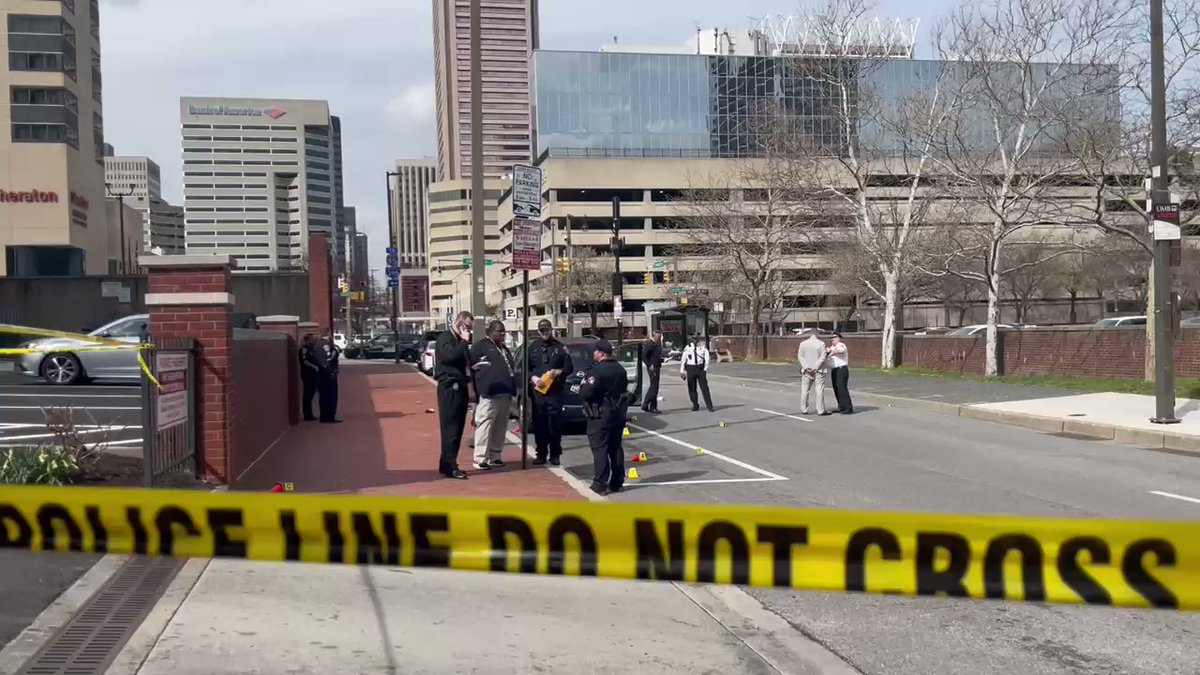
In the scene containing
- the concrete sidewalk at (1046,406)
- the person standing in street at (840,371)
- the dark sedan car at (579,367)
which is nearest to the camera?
the concrete sidewalk at (1046,406)

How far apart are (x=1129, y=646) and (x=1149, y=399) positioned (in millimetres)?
15983

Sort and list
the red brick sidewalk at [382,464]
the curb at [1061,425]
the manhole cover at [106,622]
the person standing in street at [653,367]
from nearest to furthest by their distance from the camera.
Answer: the manhole cover at [106,622]
the red brick sidewalk at [382,464]
the curb at [1061,425]
the person standing in street at [653,367]

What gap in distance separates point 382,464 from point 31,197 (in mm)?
54358

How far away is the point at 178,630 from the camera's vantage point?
557cm

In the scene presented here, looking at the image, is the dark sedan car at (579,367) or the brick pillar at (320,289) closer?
the dark sedan car at (579,367)

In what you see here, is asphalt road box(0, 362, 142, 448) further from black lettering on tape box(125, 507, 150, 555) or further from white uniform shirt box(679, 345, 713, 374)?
white uniform shirt box(679, 345, 713, 374)

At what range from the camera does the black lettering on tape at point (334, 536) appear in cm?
420

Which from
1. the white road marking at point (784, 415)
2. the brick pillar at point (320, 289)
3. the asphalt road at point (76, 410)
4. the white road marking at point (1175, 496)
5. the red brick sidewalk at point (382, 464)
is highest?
the brick pillar at point (320, 289)

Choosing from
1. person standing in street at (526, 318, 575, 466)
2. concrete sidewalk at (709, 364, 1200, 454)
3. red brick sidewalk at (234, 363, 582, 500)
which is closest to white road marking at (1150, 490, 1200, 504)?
concrete sidewalk at (709, 364, 1200, 454)

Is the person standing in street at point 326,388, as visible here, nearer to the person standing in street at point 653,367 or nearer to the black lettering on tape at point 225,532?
the person standing in street at point 653,367

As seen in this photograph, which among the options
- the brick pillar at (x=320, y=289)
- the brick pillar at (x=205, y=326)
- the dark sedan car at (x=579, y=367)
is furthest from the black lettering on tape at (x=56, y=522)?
the brick pillar at (x=320, y=289)

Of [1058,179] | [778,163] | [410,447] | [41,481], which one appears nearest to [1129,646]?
[41,481]

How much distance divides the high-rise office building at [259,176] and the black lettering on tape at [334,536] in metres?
148

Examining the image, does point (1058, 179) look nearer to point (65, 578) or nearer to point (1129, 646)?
point (1129, 646)
